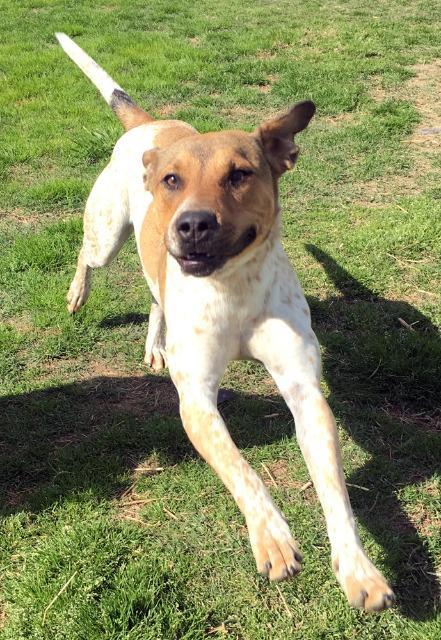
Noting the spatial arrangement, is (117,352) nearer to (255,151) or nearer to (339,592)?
(255,151)

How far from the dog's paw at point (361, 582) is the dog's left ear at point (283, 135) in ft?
5.84

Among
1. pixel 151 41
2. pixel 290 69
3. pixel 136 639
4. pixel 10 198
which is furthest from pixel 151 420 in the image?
pixel 151 41

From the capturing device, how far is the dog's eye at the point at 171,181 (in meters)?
3.42

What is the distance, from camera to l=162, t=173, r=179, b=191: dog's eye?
3.42 m

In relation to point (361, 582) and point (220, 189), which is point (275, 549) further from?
point (220, 189)

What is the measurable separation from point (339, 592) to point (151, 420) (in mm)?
1521

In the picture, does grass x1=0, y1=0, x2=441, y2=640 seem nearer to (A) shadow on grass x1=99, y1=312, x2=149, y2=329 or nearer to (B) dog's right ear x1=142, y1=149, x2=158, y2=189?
(A) shadow on grass x1=99, y1=312, x2=149, y2=329

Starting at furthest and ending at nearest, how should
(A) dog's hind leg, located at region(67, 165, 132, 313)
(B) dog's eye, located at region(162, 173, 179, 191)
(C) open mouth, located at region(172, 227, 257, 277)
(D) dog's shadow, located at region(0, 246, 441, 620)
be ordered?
1. (A) dog's hind leg, located at region(67, 165, 132, 313)
2. (D) dog's shadow, located at region(0, 246, 441, 620)
3. (B) dog's eye, located at region(162, 173, 179, 191)
4. (C) open mouth, located at region(172, 227, 257, 277)

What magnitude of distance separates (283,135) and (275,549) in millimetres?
1905

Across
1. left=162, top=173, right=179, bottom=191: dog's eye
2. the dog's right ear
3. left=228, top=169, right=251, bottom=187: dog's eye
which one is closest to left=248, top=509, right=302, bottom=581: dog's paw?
left=228, top=169, right=251, bottom=187: dog's eye

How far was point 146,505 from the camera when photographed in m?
3.65

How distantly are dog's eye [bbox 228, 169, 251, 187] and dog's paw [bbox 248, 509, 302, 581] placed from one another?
1.36 m

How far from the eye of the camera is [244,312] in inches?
138

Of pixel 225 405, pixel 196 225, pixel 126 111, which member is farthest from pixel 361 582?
pixel 126 111
